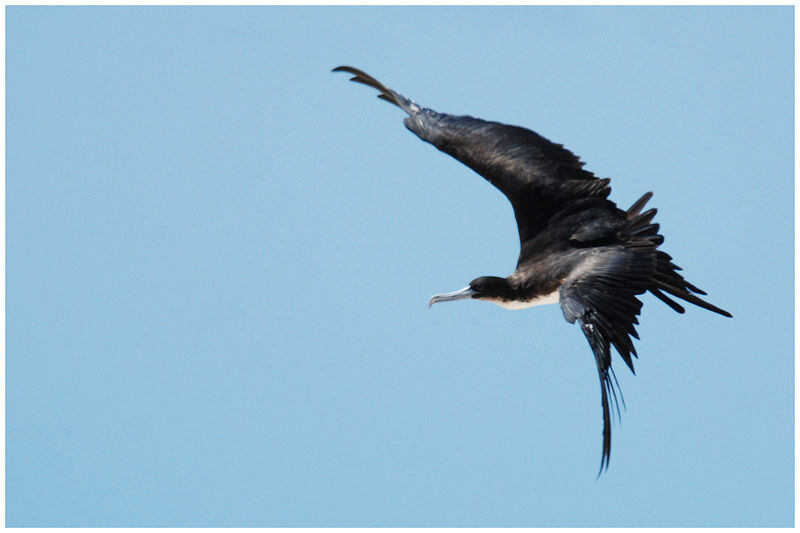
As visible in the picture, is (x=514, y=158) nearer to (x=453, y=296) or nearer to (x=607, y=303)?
(x=453, y=296)

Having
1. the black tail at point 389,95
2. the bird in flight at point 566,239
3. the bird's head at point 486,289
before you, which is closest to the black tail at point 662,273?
the bird in flight at point 566,239

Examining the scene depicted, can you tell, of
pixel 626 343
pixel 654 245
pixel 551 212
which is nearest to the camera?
pixel 626 343

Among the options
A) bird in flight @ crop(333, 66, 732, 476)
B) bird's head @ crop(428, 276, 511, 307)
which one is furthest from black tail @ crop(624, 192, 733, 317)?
bird's head @ crop(428, 276, 511, 307)

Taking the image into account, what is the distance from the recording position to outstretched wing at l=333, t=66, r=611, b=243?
11336mm

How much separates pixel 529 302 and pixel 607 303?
3.79 ft

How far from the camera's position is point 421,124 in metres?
11.9

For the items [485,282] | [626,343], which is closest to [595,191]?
[485,282]

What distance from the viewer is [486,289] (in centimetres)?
1098

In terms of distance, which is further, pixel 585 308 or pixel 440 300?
pixel 440 300

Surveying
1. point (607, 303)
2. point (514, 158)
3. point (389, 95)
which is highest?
point (389, 95)

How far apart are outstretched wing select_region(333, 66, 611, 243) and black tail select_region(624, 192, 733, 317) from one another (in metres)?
0.41

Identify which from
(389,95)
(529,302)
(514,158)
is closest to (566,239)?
(529,302)

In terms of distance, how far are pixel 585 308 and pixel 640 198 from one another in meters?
1.53

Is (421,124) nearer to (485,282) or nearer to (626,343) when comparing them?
(485,282)
